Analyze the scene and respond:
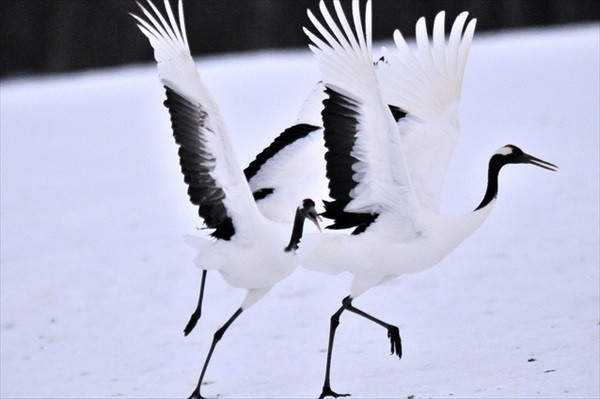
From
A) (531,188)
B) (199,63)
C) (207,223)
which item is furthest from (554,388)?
(199,63)

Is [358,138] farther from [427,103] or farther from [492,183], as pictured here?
[427,103]

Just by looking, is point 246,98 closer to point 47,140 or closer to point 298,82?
point 298,82

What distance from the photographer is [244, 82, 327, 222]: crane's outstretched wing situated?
7250 millimetres

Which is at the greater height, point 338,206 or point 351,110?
point 351,110

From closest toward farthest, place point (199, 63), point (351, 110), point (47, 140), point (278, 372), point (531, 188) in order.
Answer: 1. point (351, 110)
2. point (278, 372)
3. point (531, 188)
4. point (47, 140)
5. point (199, 63)

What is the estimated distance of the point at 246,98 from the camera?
15.1 meters

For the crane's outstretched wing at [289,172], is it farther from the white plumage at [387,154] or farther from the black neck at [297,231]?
the black neck at [297,231]

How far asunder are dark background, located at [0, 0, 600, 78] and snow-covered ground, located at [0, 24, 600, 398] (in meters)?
10.0

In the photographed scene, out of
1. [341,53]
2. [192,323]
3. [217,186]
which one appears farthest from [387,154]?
[192,323]

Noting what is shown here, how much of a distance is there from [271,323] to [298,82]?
23.3 ft

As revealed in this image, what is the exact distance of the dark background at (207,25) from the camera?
24.8 m

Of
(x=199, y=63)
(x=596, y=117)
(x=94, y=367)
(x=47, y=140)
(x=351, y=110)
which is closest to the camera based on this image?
(x=351, y=110)

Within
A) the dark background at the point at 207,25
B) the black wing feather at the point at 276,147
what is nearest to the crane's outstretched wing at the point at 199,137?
the black wing feather at the point at 276,147

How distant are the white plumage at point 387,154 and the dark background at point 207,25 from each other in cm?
1759
